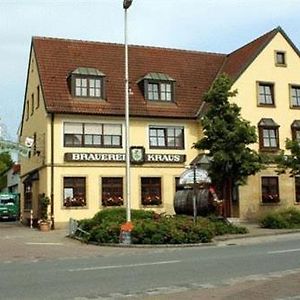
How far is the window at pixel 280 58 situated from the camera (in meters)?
39.7

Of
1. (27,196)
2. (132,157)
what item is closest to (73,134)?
(132,157)

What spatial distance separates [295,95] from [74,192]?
1621 cm

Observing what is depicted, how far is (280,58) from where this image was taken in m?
39.9

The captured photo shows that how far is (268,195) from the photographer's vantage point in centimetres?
3809

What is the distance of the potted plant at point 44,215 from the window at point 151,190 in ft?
19.5

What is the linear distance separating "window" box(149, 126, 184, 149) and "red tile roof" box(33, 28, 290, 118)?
3.09ft

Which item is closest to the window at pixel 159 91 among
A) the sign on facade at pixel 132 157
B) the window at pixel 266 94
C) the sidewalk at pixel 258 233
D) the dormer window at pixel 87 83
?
the dormer window at pixel 87 83

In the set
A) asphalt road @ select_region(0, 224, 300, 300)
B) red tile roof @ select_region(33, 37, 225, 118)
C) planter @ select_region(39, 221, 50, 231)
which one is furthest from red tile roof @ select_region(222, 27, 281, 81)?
asphalt road @ select_region(0, 224, 300, 300)

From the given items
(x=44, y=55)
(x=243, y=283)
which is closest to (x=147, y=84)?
(x=44, y=55)

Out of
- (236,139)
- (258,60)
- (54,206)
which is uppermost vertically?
(258,60)

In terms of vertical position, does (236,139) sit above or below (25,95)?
below

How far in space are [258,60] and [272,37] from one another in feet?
6.52

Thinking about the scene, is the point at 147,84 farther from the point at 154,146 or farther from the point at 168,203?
the point at 168,203

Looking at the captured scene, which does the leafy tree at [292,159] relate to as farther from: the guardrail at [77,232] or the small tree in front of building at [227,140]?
the guardrail at [77,232]
